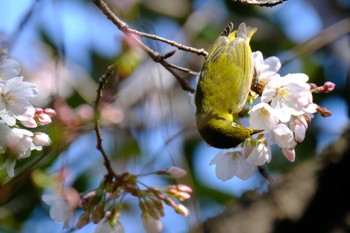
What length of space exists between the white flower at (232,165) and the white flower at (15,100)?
0.67 m

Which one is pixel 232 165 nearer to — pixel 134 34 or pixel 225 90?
pixel 225 90

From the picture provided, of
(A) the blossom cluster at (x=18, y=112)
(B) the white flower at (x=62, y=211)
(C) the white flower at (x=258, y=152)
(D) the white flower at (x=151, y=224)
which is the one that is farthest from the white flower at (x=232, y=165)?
(A) the blossom cluster at (x=18, y=112)

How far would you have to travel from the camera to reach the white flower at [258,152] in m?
2.17

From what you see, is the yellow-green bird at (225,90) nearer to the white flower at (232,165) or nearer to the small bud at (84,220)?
the white flower at (232,165)

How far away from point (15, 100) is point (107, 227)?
1.85 feet

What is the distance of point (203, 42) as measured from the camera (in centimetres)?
579

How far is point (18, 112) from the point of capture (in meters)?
2.04

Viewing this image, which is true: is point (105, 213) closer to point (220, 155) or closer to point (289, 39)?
point (220, 155)

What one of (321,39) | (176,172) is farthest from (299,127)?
(321,39)

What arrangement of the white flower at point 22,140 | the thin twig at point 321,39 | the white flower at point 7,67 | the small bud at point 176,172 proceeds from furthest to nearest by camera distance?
the thin twig at point 321,39, the small bud at point 176,172, the white flower at point 7,67, the white flower at point 22,140

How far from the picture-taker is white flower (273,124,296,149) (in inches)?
83.5

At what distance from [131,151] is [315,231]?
5.79ft

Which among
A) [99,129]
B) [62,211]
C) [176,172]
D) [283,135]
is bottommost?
[62,211]

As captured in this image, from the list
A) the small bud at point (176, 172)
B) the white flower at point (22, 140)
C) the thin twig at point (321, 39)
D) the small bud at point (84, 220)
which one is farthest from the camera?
the thin twig at point (321, 39)
